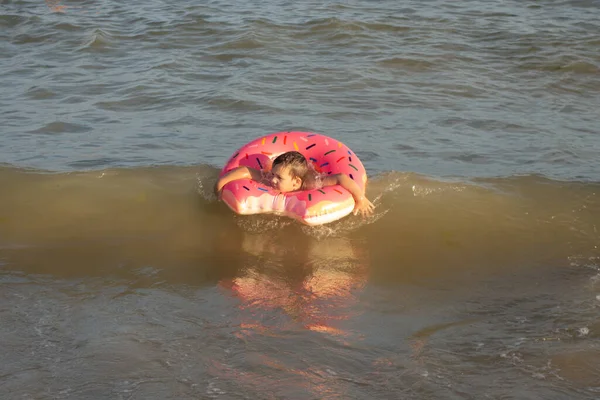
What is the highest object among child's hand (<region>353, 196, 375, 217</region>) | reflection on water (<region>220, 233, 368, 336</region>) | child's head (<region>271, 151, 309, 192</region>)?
child's head (<region>271, 151, 309, 192</region>)

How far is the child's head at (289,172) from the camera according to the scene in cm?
589

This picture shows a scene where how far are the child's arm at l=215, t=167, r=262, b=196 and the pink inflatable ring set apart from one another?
7 cm

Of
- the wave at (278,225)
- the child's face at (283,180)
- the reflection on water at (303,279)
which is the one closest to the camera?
the reflection on water at (303,279)

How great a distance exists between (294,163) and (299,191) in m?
0.21

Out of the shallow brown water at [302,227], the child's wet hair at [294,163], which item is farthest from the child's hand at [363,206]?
the child's wet hair at [294,163]

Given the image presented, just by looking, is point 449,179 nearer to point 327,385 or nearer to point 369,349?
point 369,349

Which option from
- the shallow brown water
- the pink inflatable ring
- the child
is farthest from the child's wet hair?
the shallow brown water

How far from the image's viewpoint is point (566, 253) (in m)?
5.47

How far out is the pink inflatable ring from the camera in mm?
5723

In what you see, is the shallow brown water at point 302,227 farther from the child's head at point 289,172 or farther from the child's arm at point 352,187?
the child's head at point 289,172

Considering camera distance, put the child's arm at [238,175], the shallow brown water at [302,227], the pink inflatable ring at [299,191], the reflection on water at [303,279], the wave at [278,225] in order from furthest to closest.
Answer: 1. the child's arm at [238,175]
2. the pink inflatable ring at [299,191]
3. the wave at [278,225]
4. the reflection on water at [303,279]
5. the shallow brown water at [302,227]

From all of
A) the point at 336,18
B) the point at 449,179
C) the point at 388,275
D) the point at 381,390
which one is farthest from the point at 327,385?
the point at 336,18

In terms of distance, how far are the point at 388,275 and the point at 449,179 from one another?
192 centimetres

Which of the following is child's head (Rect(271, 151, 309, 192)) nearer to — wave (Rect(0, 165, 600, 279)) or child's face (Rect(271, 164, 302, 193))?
child's face (Rect(271, 164, 302, 193))
